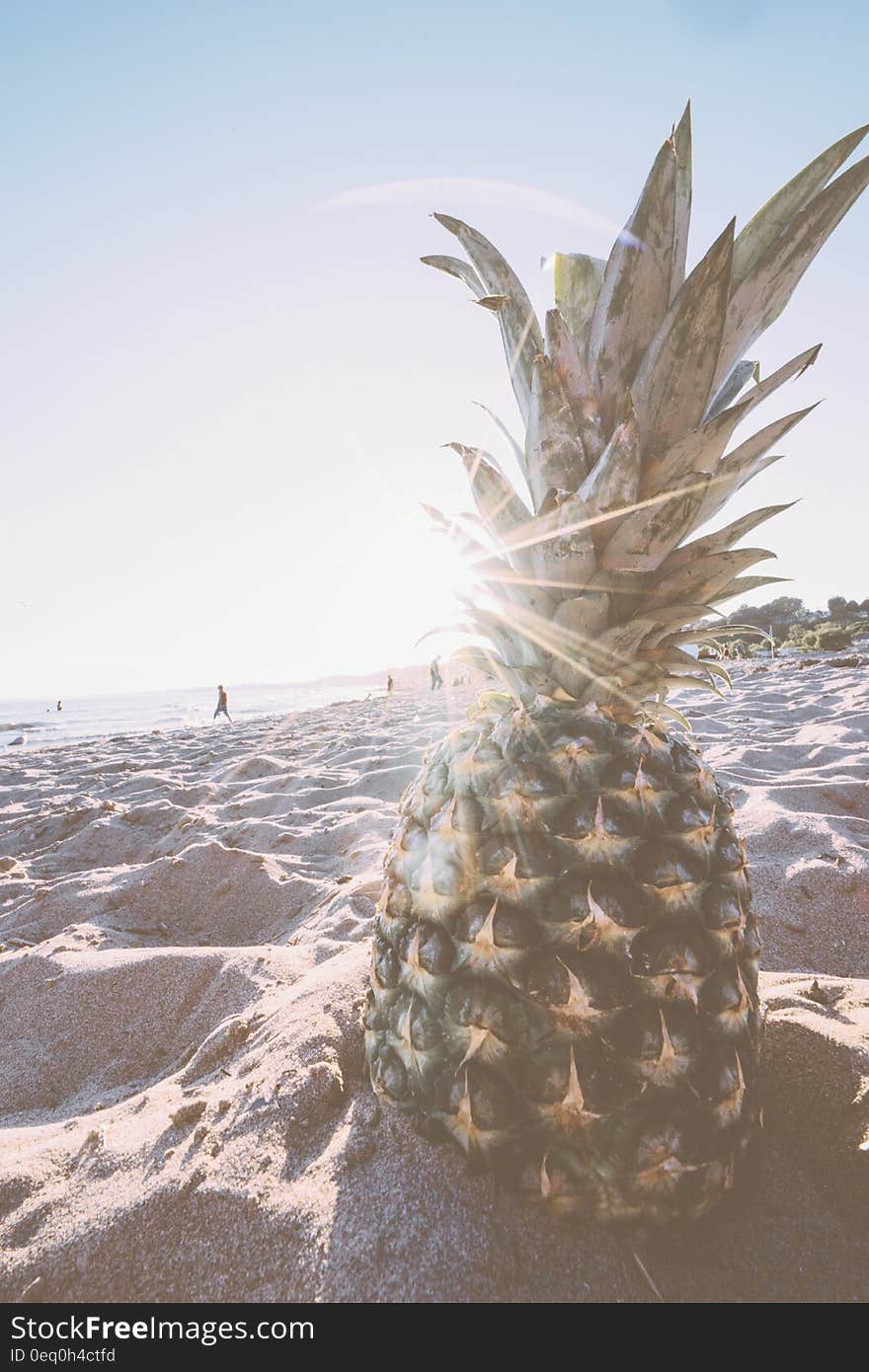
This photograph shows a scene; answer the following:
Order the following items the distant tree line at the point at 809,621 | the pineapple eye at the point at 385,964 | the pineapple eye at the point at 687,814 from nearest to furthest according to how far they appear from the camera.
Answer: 1. the pineapple eye at the point at 687,814
2. the pineapple eye at the point at 385,964
3. the distant tree line at the point at 809,621

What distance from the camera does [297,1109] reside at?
Result: 1.45 metres

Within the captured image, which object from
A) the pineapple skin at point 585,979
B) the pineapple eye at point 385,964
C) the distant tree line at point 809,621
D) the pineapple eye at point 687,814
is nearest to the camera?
the pineapple skin at point 585,979

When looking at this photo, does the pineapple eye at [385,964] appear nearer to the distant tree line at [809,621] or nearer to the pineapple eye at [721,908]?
the pineapple eye at [721,908]

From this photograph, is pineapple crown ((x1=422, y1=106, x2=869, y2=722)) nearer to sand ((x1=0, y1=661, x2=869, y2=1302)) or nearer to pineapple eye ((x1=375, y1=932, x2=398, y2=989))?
pineapple eye ((x1=375, y1=932, x2=398, y2=989))

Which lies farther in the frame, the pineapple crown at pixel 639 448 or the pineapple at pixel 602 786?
the pineapple crown at pixel 639 448

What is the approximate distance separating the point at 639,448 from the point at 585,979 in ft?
3.43

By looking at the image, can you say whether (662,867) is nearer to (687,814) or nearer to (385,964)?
(687,814)

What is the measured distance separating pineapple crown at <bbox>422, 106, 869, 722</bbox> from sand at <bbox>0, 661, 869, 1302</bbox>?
102cm

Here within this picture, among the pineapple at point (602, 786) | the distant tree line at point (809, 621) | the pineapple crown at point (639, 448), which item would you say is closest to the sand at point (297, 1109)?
the pineapple at point (602, 786)

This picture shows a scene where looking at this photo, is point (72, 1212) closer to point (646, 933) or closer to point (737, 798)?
point (646, 933)

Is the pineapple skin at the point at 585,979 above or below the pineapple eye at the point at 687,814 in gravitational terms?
below

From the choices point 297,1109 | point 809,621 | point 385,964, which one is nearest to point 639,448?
point 385,964

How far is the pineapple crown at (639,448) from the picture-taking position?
4.15 feet
